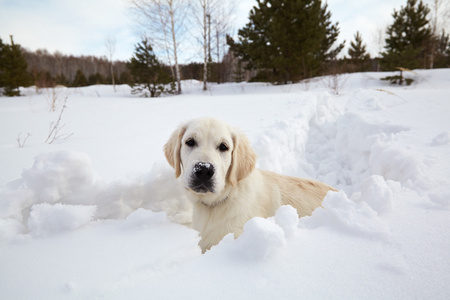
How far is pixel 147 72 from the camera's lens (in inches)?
688

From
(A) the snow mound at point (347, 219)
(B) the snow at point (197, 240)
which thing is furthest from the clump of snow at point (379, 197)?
(A) the snow mound at point (347, 219)

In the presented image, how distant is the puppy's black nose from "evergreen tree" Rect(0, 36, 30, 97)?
78.7 feet

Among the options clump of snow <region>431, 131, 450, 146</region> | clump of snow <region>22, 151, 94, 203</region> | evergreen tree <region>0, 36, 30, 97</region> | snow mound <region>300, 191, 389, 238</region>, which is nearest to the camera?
snow mound <region>300, 191, 389, 238</region>

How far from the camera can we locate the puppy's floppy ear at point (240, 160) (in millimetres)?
1917

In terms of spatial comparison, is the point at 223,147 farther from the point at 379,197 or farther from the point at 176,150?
the point at 379,197

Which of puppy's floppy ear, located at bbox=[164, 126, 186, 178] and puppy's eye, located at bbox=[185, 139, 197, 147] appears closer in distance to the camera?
puppy's eye, located at bbox=[185, 139, 197, 147]

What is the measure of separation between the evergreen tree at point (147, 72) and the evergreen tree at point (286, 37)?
7.54 m

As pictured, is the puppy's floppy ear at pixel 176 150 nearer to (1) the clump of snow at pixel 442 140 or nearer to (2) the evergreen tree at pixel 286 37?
(1) the clump of snow at pixel 442 140

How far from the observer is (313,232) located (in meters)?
1.14

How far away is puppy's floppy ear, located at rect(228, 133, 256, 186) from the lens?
1.92 meters

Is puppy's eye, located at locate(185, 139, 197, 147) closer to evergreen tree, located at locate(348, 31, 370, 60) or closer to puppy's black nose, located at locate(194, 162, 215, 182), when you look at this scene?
puppy's black nose, located at locate(194, 162, 215, 182)

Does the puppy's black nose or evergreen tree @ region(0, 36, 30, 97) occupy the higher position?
evergreen tree @ region(0, 36, 30, 97)

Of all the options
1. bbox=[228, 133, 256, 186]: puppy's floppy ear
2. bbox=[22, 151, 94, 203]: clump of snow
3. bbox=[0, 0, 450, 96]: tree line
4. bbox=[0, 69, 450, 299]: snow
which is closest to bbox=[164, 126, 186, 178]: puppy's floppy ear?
bbox=[0, 69, 450, 299]: snow

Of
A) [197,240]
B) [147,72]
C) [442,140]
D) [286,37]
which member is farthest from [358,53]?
[197,240]
